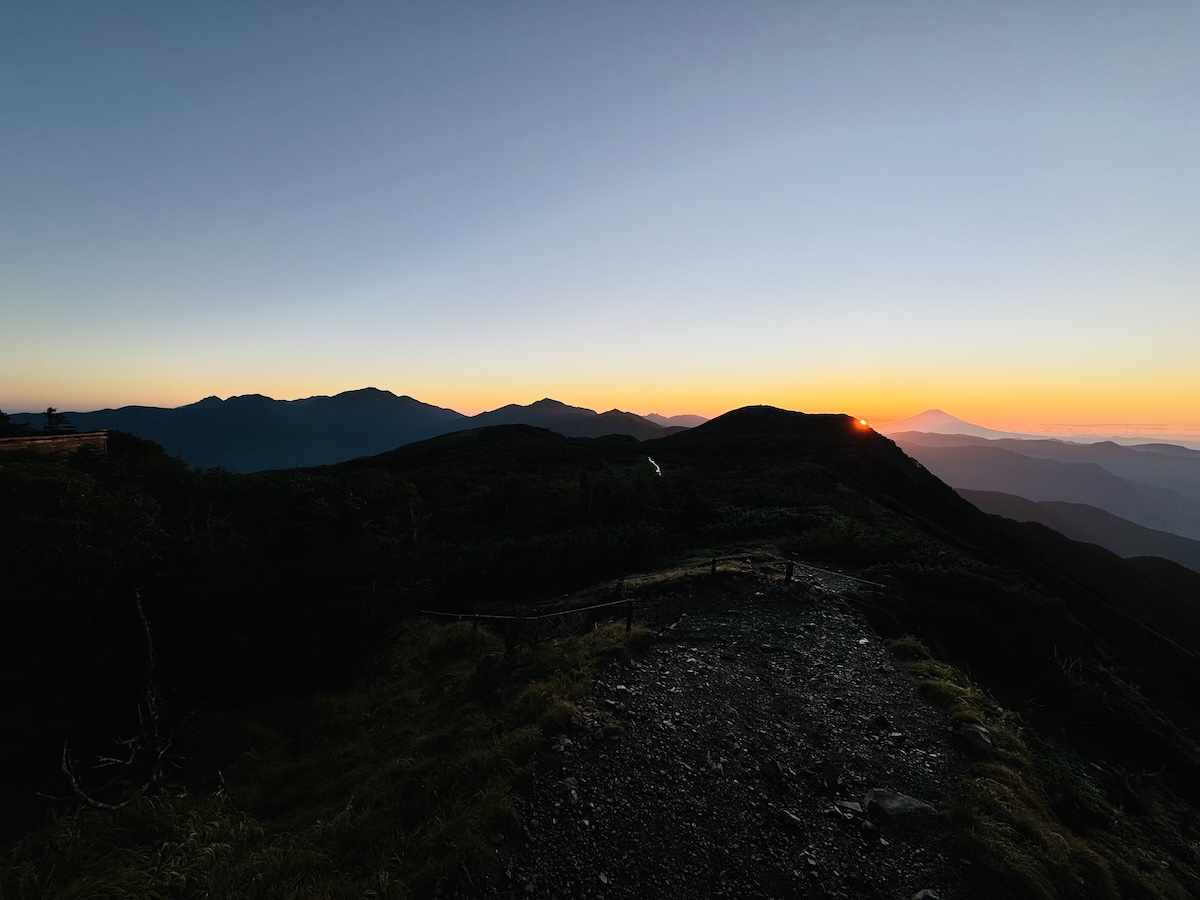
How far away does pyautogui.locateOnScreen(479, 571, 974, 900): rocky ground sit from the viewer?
22.0 feet

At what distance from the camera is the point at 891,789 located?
852 centimetres

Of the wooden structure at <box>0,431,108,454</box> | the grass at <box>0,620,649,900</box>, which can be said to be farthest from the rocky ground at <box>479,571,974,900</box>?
the wooden structure at <box>0,431,108,454</box>

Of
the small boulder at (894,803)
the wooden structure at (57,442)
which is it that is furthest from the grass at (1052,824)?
the wooden structure at (57,442)

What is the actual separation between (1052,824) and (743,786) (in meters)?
4.88

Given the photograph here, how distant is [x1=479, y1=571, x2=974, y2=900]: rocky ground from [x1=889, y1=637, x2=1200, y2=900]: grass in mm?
447

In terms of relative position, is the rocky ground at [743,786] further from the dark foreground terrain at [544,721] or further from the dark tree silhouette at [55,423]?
the dark tree silhouette at [55,423]

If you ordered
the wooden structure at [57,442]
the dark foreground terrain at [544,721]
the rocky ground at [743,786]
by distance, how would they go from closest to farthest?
the rocky ground at [743,786], the dark foreground terrain at [544,721], the wooden structure at [57,442]

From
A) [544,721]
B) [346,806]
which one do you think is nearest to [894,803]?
[544,721]

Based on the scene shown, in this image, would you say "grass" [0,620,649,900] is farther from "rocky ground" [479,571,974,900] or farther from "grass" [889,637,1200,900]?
"grass" [889,637,1200,900]

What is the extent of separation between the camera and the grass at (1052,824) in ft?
23.0

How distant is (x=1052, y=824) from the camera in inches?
319

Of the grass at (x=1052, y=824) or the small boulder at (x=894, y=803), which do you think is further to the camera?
the small boulder at (x=894, y=803)

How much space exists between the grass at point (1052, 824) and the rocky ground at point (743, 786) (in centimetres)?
45

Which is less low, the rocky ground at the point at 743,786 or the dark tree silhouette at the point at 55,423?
the dark tree silhouette at the point at 55,423
